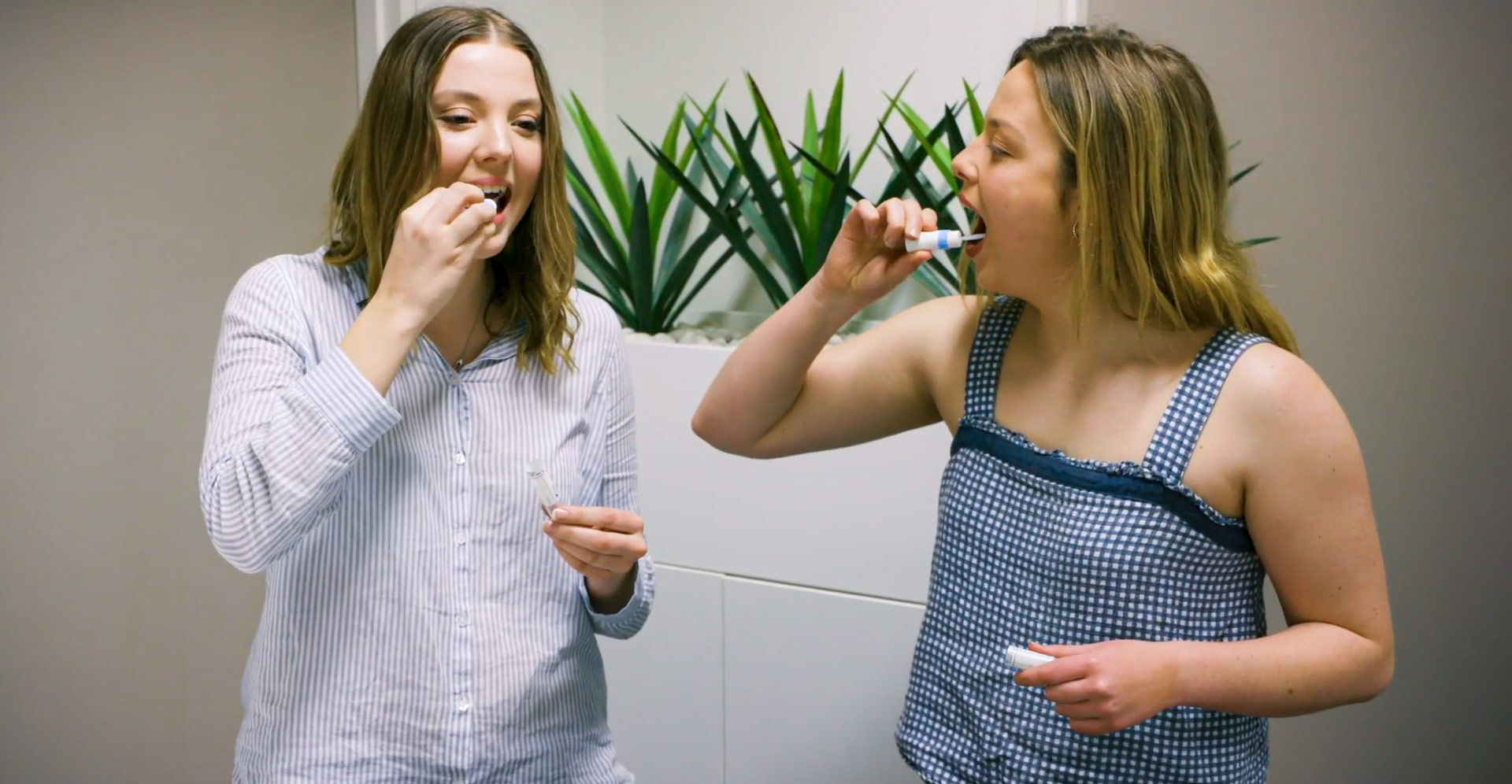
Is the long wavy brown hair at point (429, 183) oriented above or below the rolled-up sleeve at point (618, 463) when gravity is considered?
above

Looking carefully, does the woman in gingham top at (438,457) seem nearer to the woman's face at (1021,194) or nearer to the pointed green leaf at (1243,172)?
the woman's face at (1021,194)

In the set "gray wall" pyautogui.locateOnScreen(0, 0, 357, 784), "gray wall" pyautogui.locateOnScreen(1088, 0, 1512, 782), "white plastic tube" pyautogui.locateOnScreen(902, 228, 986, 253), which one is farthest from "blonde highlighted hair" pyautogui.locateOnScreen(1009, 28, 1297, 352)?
"gray wall" pyautogui.locateOnScreen(0, 0, 357, 784)

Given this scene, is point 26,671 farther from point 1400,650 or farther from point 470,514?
point 1400,650

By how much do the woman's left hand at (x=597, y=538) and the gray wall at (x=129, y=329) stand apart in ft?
3.56

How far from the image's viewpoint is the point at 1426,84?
207cm

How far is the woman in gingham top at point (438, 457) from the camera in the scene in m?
1.14

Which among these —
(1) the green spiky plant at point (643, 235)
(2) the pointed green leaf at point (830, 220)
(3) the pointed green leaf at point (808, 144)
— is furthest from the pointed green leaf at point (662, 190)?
(2) the pointed green leaf at point (830, 220)

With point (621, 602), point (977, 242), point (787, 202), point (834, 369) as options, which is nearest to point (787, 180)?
point (787, 202)

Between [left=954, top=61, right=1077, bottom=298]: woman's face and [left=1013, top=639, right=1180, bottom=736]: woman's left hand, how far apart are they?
1.16 feet

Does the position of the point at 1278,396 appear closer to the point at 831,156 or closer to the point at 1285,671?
the point at 1285,671

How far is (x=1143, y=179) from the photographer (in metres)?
1.16

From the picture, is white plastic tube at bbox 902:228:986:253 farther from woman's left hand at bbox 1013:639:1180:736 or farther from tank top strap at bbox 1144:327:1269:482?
woman's left hand at bbox 1013:639:1180:736

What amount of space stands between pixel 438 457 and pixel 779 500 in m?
1.00

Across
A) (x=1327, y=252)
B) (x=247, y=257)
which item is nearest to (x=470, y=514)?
(x=247, y=257)
